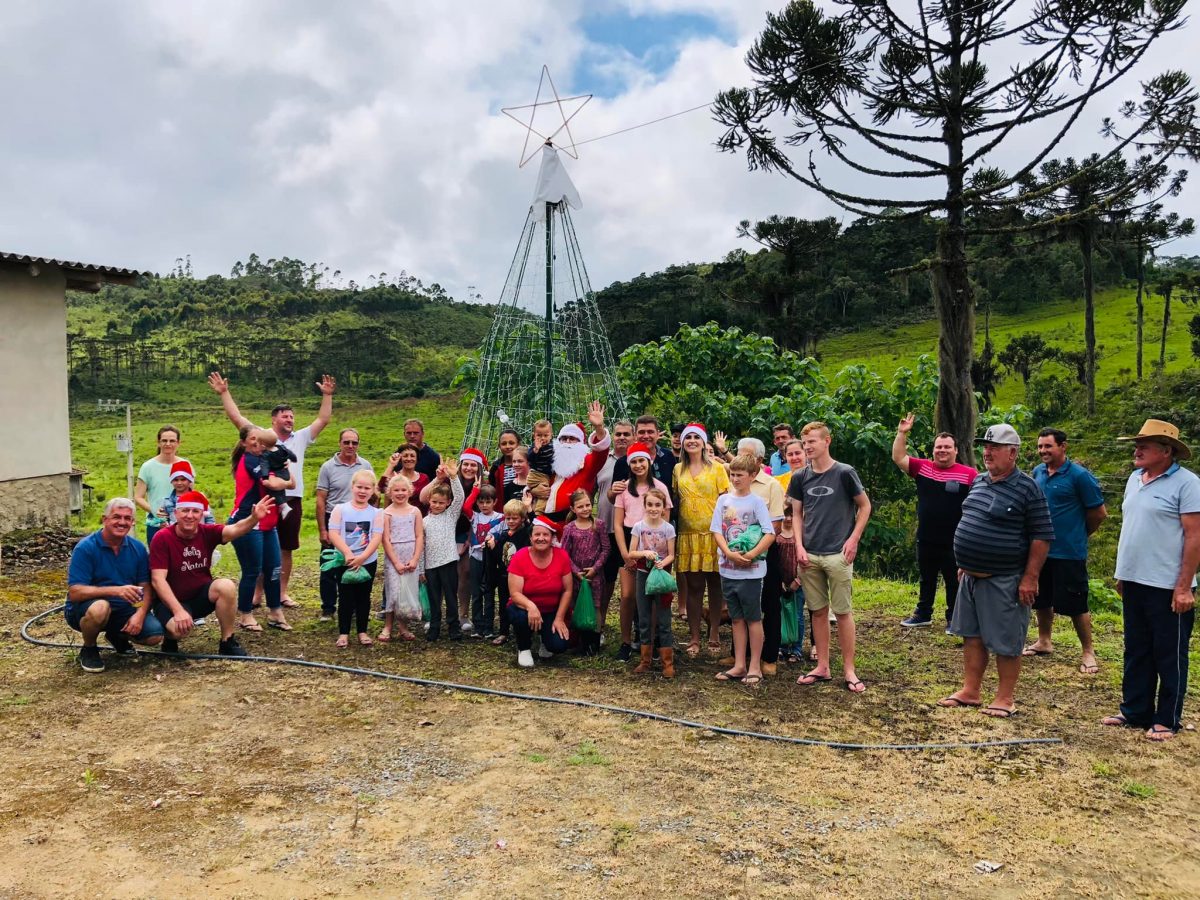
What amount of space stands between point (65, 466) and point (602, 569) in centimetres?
767

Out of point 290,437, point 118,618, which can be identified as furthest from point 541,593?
point 118,618

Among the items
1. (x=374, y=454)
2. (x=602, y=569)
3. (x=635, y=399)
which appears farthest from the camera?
(x=374, y=454)

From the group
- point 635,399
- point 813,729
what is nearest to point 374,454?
point 635,399

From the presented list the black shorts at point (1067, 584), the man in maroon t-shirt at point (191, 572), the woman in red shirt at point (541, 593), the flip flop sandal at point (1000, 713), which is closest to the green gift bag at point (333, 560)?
the man in maroon t-shirt at point (191, 572)

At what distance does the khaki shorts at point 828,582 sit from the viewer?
510cm

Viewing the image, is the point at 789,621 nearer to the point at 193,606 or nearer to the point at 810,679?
the point at 810,679

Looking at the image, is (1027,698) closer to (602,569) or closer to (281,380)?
(602,569)

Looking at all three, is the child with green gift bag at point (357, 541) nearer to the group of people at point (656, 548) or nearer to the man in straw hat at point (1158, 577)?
the group of people at point (656, 548)

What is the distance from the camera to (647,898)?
2.99 metres

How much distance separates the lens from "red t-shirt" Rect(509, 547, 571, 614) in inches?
224

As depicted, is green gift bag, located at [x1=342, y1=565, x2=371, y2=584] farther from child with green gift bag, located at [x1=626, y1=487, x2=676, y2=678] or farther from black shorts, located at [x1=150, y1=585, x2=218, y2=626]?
child with green gift bag, located at [x1=626, y1=487, x2=676, y2=678]

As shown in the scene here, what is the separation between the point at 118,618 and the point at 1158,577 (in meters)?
Answer: 5.98

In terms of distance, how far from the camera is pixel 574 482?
6.10 metres

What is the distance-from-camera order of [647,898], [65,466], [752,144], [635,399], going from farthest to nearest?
[635,399]
[65,466]
[752,144]
[647,898]
